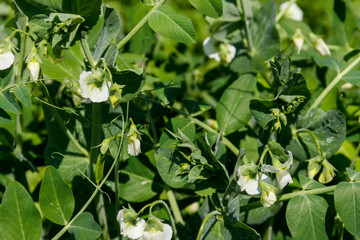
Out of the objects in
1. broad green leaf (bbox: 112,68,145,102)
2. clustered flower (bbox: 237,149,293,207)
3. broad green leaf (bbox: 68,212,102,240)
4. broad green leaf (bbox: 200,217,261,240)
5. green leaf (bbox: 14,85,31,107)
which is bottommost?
broad green leaf (bbox: 200,217,261,240)

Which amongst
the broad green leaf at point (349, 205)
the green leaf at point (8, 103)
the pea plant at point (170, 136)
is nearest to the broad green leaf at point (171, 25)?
the pea plant at point (170, 136)

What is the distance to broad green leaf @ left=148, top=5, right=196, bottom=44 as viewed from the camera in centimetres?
89

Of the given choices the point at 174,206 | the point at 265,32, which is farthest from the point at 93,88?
the point at 265,32

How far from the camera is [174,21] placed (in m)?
0.91

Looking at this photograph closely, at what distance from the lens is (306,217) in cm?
90

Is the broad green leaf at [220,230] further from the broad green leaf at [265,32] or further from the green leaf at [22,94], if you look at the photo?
the broad green leaf at [265,32]

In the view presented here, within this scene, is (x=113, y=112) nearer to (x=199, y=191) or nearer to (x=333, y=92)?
(x=199, y=191)

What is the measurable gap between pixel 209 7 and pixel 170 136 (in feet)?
1.04

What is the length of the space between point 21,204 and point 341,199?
65 centimetres

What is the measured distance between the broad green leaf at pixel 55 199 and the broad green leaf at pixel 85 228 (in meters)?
0.02

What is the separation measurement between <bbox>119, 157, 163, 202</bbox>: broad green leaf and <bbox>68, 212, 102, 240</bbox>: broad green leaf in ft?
0.65

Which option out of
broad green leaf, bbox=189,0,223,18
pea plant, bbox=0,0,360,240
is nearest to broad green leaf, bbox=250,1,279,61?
pea plant, bbox=0,0,360,240

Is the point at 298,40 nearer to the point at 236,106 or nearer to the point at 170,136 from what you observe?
the point at 236,106

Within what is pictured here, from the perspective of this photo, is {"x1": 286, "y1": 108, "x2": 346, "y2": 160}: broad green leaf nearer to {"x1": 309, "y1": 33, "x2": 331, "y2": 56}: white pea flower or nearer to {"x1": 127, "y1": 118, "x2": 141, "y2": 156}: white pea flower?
{"x1": 309, "y1": 33, "x2": 331, "y2": 56}: white pea flower
